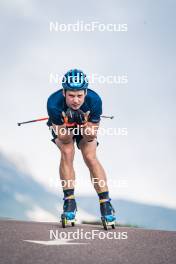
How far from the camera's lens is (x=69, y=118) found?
33.4 feet

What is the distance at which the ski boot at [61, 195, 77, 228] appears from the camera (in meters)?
10.5

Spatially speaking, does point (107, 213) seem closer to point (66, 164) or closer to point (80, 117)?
point (66, 164)

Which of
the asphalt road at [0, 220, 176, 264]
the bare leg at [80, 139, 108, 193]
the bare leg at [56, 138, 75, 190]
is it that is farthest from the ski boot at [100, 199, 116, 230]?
the bare leg at [56, 138, 75, 190]

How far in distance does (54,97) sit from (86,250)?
3991mm

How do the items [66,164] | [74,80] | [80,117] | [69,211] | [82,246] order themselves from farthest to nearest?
[66,164]
[69,211]
[80,117]
[74,80]
[82,246]

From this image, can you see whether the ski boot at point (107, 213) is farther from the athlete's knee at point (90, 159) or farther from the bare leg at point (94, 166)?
the athlete's knee at point (90, 159)

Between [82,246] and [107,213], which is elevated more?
[107,213]

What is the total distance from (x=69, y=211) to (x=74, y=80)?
281cm

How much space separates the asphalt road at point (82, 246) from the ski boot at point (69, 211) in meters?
0.27

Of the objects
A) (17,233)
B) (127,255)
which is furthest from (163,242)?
(17,233)

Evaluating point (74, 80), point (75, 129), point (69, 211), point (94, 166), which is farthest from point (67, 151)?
point (74, 80)

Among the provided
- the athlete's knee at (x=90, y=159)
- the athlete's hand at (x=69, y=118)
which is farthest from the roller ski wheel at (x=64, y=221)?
the athlete's hand at (x=69, y=118)

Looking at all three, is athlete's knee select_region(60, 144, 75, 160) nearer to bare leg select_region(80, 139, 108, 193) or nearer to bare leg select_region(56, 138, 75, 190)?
bare leg select_region(56, 138, 75, 190)

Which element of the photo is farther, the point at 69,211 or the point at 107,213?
the point at 69,211
